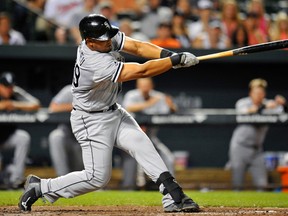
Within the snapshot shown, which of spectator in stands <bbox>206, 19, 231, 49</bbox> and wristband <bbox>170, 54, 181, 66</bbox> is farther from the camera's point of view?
spectator in stands <bbox>206, 19, 231, 49</bbox>

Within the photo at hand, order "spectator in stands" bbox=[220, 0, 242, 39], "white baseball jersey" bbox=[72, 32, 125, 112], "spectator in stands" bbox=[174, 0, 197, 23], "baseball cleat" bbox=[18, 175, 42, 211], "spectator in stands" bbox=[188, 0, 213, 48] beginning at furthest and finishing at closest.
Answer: "spectator in stands" bbox=[174, 0, 197, 23]
"spectator in stands" bbox=[220, 0, 242, 39]
"spectator in stands" bbox=[188, 0, 213, 48]
"baseball cleat" bbox=[18, 175, 42, 211]
"white baseball jersey" bbox=[72, 32, 125, 112]

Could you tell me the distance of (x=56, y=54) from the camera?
10.9 m

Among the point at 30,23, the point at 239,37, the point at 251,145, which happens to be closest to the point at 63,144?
the point at 30,23

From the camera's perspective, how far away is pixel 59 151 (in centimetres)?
1002

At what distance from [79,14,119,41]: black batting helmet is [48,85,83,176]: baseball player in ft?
13.3

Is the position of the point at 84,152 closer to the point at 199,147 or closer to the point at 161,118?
the point at 161,118

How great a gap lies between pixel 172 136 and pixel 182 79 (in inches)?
38.6

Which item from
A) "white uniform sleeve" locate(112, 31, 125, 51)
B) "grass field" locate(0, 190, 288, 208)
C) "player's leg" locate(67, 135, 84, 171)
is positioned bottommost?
"grass field" locate(0, 190, 288, 208)

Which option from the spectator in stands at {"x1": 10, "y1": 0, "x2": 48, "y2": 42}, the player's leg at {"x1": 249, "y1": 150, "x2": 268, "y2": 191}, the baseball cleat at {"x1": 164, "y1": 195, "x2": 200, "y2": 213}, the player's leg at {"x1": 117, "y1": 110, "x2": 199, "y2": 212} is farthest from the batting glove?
the spectator in stands at {"x1": 10, "y1": 0, "x2": 48, "y2": 42}

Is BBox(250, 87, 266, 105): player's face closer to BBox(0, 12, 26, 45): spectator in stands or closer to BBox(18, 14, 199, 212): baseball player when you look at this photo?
BBox(0, 12, 26, 45): spectator in stands

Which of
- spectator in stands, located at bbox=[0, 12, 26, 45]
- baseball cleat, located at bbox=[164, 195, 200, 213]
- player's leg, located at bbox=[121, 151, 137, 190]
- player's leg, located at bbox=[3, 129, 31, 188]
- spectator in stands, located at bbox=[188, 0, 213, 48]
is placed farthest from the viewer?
spectator in stands, located at bbox=[188, 0, 213, 48]

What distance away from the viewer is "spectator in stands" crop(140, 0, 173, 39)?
12.0m

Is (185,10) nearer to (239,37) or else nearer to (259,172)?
(239,37)

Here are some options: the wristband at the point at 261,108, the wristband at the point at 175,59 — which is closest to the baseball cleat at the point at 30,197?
the wristband at the point at 175,59
